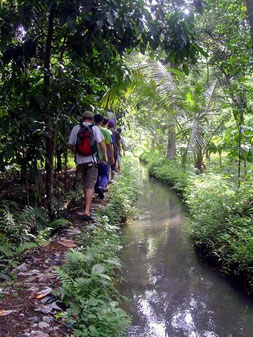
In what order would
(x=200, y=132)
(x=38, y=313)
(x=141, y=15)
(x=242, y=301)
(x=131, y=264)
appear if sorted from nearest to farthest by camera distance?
(x=38, y=313)
(x=141, y=15)
(x=242, y=301)
(x=131, y=264)
(x=200, y=132)

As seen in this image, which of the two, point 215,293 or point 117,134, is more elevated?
point 117,134

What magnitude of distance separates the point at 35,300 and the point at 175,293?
2302 millimetres

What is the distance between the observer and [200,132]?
33.3ft

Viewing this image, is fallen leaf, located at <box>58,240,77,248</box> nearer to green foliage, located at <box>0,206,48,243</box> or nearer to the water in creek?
green foliage, located at <box>0,206,48,243</box>

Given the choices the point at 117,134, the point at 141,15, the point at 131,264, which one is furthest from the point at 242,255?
the point at 117,134

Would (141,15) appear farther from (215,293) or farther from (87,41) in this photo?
(215,293)

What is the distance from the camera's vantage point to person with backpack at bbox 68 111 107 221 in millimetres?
5438

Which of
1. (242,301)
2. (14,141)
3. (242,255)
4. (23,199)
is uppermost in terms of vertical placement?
(14,141)

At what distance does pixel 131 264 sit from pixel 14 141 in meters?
2.83

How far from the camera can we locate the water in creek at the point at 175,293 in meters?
3.93

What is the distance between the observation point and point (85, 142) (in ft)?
17.9

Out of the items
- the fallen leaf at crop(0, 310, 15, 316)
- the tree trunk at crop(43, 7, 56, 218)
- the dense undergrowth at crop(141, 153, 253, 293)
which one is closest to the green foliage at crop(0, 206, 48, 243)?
the tree trunk at crop(43, 7, 56, 218)

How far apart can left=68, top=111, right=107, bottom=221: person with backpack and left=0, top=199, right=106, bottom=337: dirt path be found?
1.43 m

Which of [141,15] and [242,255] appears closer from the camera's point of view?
[141,15]
